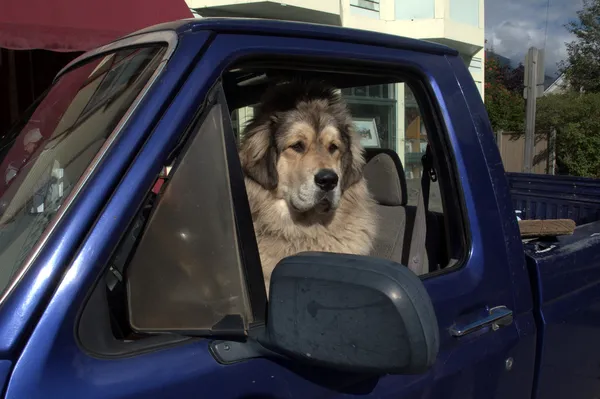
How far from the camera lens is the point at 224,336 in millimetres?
1294

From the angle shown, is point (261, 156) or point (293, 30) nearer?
point (293, 30)

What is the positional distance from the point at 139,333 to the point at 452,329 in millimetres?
948

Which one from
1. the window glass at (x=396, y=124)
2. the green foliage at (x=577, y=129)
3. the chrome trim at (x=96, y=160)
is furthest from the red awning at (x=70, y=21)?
the green foliage at (x=577, y=129)

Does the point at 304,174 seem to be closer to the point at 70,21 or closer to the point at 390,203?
the point at 390,203

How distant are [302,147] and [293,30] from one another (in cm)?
118

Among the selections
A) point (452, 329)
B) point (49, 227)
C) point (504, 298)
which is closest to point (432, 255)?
point (504, 298)

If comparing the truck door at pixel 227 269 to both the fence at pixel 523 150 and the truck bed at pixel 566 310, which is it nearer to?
the truck bed at pixel 566 310

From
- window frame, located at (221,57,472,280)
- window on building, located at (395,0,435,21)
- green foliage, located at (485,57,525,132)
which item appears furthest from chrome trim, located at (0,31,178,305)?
green foliage, located at (485,57,525,132)

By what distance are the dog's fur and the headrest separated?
0.23 m

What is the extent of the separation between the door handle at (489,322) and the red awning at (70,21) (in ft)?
15.8

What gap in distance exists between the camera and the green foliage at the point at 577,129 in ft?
56.5

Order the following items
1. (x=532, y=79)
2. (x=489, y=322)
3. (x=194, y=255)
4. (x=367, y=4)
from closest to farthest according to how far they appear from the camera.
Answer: (x=194, y=255), (x=489, y=322), (x=532, y=79), (x=367, y=4)

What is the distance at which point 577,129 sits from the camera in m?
17.3

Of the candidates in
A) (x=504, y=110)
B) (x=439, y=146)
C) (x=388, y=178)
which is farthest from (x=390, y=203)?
(x=504, y=110)
